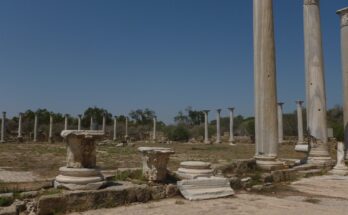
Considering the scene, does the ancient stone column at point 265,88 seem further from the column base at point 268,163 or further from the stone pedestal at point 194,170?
the stone pedestal at point 194,170

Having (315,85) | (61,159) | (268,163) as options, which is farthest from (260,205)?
(61,159)

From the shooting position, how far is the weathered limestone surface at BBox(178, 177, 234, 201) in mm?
7857

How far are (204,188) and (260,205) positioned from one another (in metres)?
1.43

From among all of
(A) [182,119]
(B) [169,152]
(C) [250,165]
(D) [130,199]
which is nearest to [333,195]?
(C) [250,165]

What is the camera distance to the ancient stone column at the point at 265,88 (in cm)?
1191

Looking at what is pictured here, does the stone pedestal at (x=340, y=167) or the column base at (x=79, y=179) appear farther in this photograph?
the stone pedestal at (x=340, y=167)

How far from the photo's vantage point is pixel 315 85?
46.8ft

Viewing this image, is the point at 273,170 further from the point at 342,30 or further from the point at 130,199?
the point at 342,30

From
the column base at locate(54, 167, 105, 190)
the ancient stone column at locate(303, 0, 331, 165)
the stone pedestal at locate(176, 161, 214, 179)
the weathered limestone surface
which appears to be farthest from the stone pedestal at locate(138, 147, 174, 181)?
the ancient stone column at locate(303, 0, 331, 165)

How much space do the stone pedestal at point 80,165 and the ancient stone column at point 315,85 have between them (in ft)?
31.8

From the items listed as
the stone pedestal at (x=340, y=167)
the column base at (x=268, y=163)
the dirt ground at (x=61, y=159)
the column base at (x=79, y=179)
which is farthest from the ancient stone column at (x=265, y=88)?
the column base at (x=79, y=179)

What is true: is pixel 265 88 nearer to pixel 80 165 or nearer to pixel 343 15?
pixel 80 165

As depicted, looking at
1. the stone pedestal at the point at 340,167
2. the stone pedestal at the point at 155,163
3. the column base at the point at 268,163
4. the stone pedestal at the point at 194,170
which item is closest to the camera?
the stone pedestal at the point at 155,163

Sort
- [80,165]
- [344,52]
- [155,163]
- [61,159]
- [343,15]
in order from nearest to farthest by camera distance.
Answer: [80,165], [155,163], [343,15], [344,52], [61,159]
